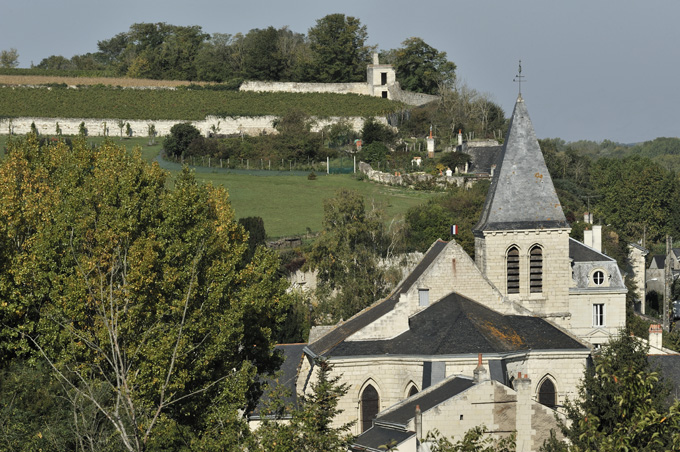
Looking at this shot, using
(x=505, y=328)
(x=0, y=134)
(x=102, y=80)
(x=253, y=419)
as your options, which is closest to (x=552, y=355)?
(x=505, y=328)

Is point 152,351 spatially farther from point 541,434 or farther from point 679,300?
point 679,300

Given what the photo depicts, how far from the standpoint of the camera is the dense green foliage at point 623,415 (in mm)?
18656

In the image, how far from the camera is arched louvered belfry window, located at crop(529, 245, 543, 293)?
3816 cm

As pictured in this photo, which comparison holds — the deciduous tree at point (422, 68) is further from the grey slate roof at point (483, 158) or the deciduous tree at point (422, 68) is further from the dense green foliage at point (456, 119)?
the grey slate roof at point (483, 158)

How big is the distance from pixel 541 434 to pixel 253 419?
9968 mm

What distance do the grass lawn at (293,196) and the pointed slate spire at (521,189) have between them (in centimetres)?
2065

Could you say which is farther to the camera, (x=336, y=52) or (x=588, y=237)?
(x=336, y=52)

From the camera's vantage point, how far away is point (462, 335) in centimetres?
3297

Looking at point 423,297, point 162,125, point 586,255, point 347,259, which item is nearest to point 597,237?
point 586,255

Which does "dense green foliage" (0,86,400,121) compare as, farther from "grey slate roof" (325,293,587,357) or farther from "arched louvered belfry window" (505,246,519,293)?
"grey slate roof" (325,293,587,357)

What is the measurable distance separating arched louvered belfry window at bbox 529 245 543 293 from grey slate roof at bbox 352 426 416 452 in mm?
12079

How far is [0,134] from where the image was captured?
88562 mm

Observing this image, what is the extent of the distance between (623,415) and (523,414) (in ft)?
25.2

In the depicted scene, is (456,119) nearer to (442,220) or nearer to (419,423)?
(442,220)
